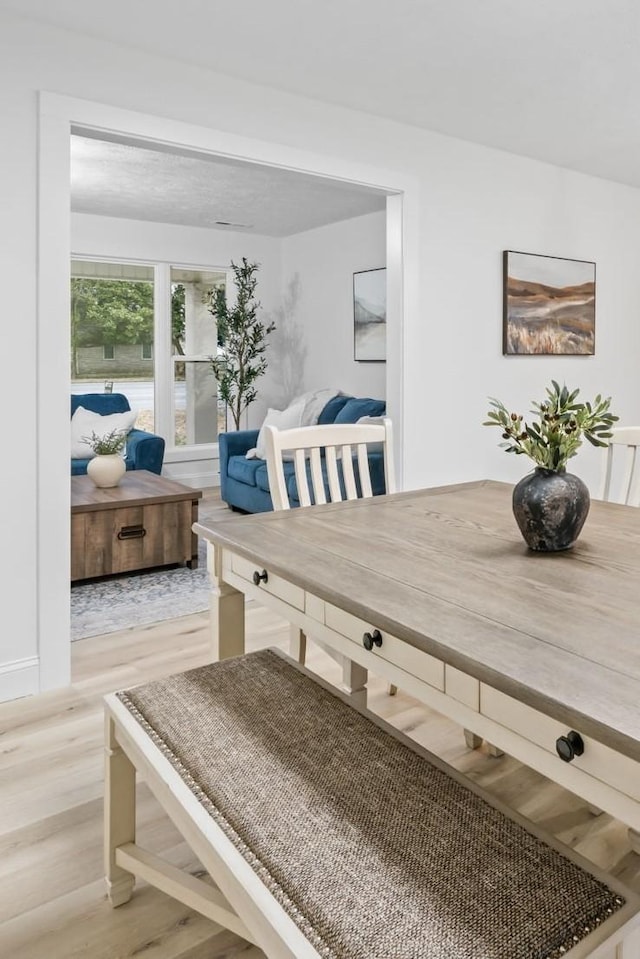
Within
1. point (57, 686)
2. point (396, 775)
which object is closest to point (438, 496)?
point (396, 775)

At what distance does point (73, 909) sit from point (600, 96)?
11.7ft

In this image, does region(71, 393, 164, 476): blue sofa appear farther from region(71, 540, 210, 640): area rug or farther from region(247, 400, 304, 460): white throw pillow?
region(71, 540, 210, 640): area rug

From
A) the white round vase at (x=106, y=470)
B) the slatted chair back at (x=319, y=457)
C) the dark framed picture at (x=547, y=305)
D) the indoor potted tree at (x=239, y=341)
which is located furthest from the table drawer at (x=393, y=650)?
the indoor potted tree at (x=239, y=341)

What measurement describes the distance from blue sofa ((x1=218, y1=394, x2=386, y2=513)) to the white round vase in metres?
1.12

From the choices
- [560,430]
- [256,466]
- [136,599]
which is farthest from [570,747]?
[256,466]

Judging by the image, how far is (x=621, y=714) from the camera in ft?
2.82

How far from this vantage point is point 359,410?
5.18 metres

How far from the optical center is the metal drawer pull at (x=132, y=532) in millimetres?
3920

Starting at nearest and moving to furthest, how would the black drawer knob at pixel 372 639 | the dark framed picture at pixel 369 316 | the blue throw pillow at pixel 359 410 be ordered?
the black drawer knob at pixel 372 639 < the blue throw pillow at pixel 359 410 < the dark framed picture at pixel 369 316

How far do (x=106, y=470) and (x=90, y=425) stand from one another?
181 cm

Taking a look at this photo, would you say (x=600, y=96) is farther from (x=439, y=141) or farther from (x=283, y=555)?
(x=283, y=555)

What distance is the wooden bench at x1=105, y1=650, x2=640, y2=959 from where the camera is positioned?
893 mm

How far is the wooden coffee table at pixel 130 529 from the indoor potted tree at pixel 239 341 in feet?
8.11

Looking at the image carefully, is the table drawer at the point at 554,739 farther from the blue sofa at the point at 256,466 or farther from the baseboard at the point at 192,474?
the baseboard at the point at 192,474
